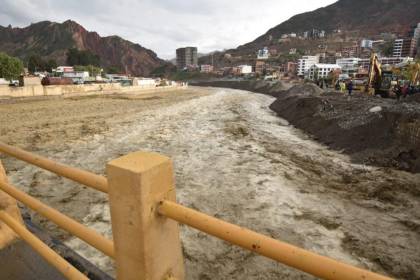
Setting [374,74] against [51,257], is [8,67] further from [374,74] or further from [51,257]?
[51,257]

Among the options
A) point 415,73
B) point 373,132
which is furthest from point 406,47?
point 373,132

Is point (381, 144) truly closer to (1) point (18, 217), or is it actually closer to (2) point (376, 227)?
(2) point (376, 227)

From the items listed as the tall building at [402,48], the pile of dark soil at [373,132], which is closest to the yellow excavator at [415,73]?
the pile of dark soil at [373,132]

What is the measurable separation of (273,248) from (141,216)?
592 mm

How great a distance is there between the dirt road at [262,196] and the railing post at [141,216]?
3.21 metres

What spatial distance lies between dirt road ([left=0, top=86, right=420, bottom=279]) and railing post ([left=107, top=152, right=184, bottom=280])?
3.21 metres

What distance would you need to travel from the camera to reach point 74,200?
21.8ft

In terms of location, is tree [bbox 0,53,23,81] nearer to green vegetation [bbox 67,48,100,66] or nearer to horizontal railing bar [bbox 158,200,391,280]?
horizontal railing bar [bbox 158,200,391,280]

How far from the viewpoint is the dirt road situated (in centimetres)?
473

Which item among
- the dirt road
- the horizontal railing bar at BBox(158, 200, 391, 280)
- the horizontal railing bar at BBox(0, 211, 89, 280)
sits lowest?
the dirt road

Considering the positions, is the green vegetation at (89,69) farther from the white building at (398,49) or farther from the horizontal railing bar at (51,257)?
the white building at (398,49)

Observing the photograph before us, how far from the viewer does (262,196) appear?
7148 millimetres

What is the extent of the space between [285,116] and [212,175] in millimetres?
16512

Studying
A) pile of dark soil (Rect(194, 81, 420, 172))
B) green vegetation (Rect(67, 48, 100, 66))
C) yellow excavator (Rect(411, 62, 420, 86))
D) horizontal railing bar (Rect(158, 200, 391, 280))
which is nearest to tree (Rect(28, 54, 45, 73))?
green vegetation (Rect(67, 48, 100, 66))
